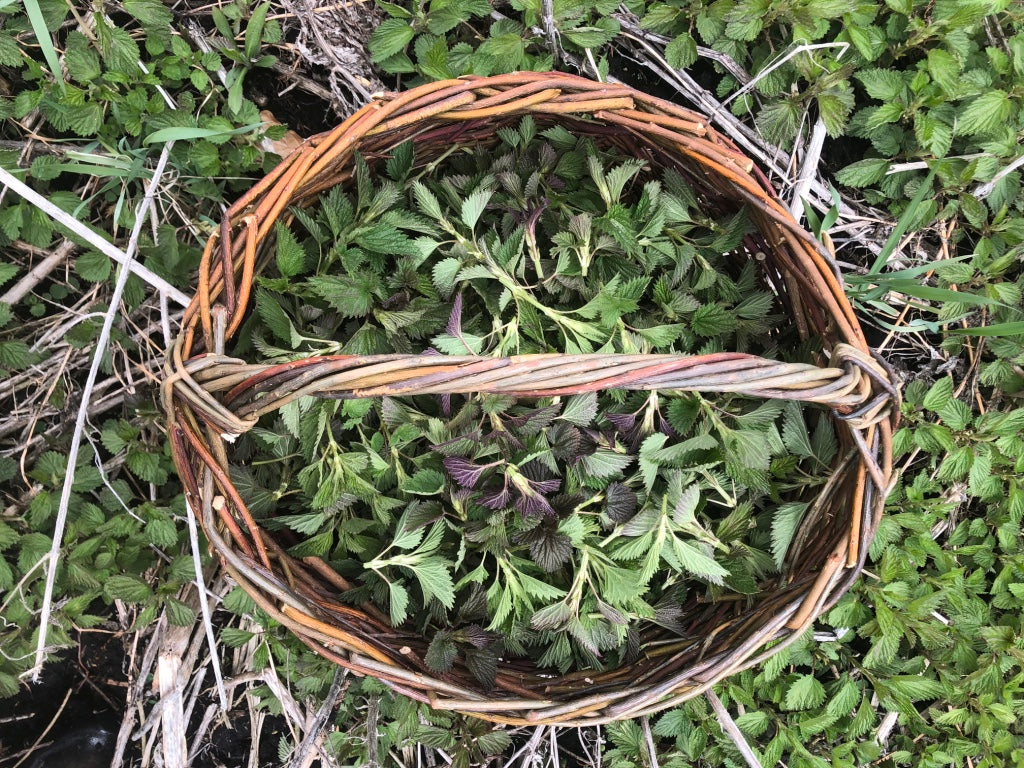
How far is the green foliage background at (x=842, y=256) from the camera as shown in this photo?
4.05ft

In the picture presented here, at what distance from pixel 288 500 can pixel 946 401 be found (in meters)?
1.20

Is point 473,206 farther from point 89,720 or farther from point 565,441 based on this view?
point 89,720

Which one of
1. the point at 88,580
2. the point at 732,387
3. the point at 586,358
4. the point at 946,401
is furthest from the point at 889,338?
the point at 88,580

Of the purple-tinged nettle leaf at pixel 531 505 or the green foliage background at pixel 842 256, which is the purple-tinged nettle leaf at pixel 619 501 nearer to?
the purple-tinged nettle leaf at pixel 531 505

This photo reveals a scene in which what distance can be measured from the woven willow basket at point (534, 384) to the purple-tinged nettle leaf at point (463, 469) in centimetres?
23

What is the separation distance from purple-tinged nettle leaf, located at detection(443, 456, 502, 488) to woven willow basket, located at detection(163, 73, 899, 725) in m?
0.23

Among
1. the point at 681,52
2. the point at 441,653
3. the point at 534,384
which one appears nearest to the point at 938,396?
the point at 681,52

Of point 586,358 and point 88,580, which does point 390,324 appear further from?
point 88,580

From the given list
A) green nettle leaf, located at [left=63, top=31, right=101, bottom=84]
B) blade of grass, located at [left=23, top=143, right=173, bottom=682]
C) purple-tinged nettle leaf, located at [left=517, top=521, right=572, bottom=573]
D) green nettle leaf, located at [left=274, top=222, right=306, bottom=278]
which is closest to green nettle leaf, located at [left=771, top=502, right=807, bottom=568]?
purple-tinged nettle leaf, located at [left=517, top=521, right=572, bottom=573]

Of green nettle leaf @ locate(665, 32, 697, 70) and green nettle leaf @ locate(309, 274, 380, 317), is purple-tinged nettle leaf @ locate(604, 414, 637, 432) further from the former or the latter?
green nettle leaf @ locate(665, 32, 697, 70)

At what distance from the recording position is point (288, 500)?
1.24 m

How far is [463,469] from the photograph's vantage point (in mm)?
1055

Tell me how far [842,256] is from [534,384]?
880mm

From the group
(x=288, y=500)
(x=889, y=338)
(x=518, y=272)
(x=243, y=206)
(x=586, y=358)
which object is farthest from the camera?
(x=889, y=338)
